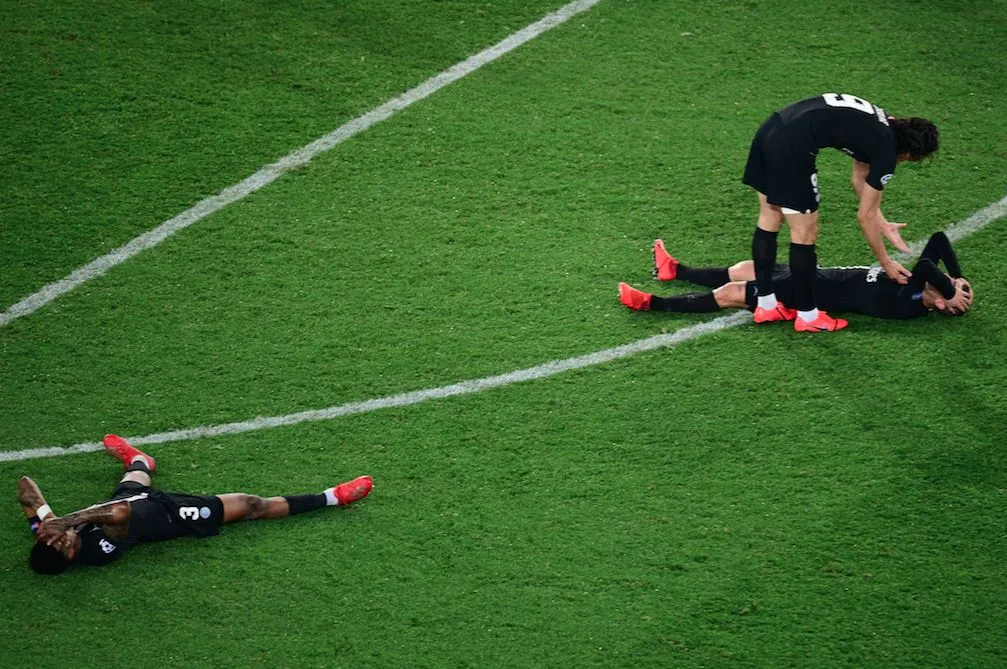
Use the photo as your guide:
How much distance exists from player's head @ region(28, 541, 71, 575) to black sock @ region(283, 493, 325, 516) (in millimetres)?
1212

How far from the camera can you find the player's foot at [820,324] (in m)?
8.87

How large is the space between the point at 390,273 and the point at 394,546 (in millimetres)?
2565

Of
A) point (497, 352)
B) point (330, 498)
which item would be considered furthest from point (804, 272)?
point (330, 498)

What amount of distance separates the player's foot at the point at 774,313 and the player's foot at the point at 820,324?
3.8 inches

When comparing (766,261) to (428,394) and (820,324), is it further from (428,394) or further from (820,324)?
(428,394)

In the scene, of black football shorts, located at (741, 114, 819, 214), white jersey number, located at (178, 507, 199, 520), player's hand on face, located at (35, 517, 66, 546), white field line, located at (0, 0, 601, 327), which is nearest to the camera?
player's hand on face, located at (35, 517, 66, 546)

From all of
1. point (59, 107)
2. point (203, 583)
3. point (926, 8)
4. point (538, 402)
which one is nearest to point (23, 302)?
point (59, 107)

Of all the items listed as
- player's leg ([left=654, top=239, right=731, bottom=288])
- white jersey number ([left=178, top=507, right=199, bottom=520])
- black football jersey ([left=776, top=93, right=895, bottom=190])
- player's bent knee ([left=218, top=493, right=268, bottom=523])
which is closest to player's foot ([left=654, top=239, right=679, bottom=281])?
player's leg ([left=654, top=239, right=731, bottom=288])

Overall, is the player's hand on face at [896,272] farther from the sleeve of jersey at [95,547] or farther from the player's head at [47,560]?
the player's head at [47,560]

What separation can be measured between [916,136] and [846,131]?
411mm

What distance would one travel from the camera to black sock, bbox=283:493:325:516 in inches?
305

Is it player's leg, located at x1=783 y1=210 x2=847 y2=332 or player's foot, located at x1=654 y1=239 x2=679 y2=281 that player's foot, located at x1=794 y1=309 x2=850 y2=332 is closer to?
player's leg, located at x1=783 y1=210 x2=847 y2=332

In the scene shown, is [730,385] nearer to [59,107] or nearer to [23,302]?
[23,302]

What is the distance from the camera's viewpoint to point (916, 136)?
27.2 feet
